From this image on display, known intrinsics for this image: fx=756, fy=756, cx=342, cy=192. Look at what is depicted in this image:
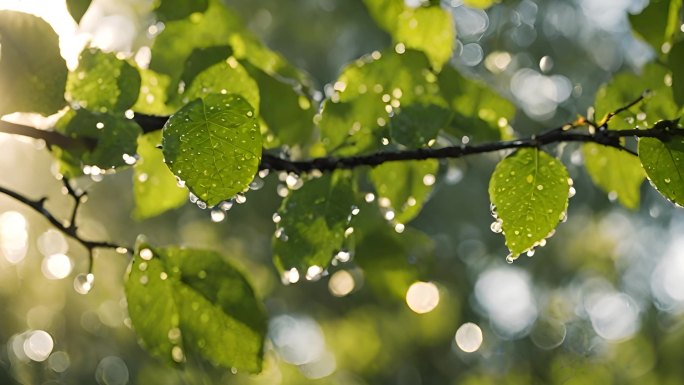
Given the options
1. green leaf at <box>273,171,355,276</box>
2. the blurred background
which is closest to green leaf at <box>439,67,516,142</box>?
green leaf at <box>273,171,355,276</box>

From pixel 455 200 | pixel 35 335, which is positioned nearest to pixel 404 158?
pixel 35 335

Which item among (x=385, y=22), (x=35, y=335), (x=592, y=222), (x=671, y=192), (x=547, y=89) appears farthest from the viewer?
(x=592, y=222)

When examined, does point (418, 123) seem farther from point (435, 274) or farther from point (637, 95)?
point (435, 274)

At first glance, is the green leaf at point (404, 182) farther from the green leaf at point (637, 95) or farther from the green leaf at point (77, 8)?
the green leaf at point (77, 8)

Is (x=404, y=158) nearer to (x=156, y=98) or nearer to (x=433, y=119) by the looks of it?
(x=433, y=119)

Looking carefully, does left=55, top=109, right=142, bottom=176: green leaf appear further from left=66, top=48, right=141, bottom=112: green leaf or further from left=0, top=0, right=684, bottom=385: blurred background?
left=0, top=0, right=684, bottom=385: blurred background
